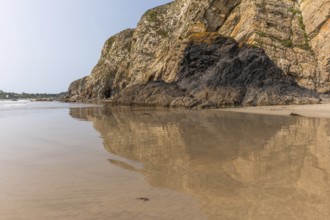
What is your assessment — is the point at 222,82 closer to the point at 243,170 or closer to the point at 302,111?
the point at 302,111

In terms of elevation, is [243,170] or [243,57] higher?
[243,57]

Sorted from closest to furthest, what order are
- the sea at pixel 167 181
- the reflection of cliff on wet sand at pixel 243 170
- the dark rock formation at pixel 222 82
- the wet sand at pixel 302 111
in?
1. the sea at pixel 167 181
2. the reflection of cliff on wet sand at pixel 243 170
3. the wet sand at pixel 302 111
4. the dark rock formation at pixel 222 82

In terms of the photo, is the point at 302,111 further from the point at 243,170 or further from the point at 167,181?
the point at 167,181

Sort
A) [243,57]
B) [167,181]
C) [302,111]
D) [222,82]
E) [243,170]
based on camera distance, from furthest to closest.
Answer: [243,57]
[222,82]
[302,111]
[243,170]
[167,181]

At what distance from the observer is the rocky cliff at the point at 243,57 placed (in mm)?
33688

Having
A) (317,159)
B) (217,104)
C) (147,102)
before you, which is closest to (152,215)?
(317,159)

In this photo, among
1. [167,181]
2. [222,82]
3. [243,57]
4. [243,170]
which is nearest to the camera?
[167,181]

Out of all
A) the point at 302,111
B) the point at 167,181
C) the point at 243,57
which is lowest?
the point at 167,181

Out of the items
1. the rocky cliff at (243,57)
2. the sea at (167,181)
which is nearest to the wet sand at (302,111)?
the rocky cliff at (243,57)

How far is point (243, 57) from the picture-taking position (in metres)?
36.2

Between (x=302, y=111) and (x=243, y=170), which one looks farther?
(x=302, y=111)

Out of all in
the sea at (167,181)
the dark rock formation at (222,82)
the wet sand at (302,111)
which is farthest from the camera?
the dark rock formation at (222,82)

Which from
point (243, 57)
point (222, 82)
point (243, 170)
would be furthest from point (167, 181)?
point (243, 57)

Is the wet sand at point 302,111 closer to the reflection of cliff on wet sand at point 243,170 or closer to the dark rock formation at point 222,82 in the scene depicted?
the dark rock formation at point 222,82
